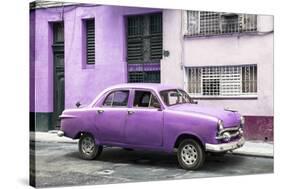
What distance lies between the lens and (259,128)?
1009cm

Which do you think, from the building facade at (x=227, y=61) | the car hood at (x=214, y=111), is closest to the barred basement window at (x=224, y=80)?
the building facade at (x=227, y=61)

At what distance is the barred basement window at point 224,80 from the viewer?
9945 millimetres

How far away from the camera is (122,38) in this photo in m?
9.55

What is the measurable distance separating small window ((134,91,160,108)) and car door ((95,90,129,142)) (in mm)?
189

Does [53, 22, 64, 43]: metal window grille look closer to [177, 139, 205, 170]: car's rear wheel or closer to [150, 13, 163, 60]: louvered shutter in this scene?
[150, 13, 163, 60]: louvered shutter

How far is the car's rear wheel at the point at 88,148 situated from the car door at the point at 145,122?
57cm

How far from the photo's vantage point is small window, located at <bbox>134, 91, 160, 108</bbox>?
9086 mm

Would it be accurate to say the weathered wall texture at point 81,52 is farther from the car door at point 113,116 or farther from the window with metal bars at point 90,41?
the car door at point 113,116

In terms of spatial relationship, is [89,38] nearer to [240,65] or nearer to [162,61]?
[162,61]

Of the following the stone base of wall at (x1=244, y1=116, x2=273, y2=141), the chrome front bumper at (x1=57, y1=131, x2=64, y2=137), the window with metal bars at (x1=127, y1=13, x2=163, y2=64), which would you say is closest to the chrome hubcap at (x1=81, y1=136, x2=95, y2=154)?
the chrome front bumper at (x1=57, y1=131, x2=64, y2=137)

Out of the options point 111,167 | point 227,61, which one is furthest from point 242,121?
point 111,167

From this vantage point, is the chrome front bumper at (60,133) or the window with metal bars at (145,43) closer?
the chrome front bumper at (60,133)

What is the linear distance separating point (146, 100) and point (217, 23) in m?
2.27
